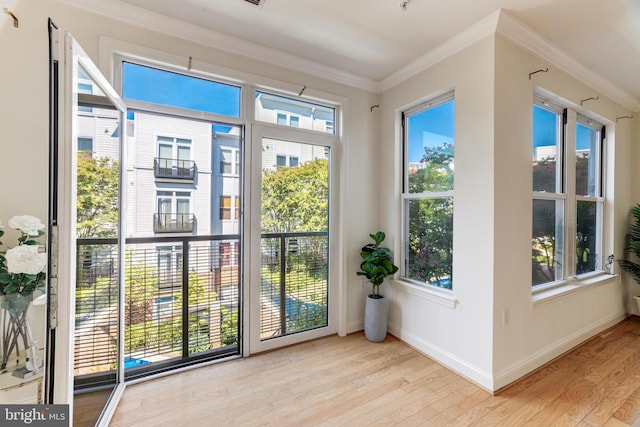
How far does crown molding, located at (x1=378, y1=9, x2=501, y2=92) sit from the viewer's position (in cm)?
200

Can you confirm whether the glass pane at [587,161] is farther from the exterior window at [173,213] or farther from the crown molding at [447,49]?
the exterior window at [173,213]

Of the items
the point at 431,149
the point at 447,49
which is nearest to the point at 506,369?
the point at 431,149

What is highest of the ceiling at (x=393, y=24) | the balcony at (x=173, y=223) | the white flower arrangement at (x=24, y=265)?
the ceiling at (x=393, y=24)

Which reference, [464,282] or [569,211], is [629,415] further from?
[569,211]

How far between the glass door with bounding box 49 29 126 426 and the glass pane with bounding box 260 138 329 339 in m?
1.12

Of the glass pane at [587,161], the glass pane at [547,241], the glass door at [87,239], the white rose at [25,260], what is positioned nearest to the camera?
the glass door at [87,239]

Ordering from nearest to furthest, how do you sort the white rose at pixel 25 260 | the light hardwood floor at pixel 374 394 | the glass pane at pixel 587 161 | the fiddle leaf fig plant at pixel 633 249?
the white rose at pixel 25 260
the light hardwood floor at pixel 374 394
the glass pane at pixel 587 161
the fiddle leaf fig plant at pixel 633 249

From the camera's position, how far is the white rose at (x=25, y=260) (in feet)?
4.18

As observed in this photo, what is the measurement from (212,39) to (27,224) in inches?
72.1

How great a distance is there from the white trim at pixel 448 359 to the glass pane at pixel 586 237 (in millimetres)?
1872

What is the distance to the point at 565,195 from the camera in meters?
2.71

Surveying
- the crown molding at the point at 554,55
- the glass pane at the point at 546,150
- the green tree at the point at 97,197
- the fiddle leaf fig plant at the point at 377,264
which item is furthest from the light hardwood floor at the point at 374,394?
the crown molding at the point at 554,55

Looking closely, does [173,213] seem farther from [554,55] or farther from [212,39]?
[554,55]

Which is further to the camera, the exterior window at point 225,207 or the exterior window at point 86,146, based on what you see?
the exterior window at point 225,207
